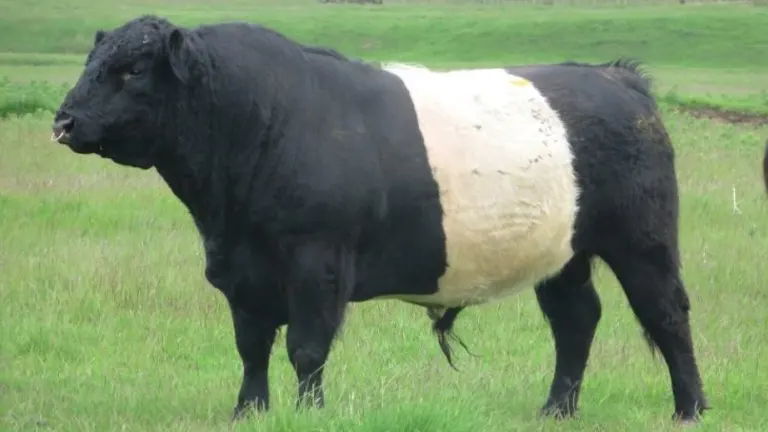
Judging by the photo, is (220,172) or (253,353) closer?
(220,172)

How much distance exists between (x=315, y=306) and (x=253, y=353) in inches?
27.9

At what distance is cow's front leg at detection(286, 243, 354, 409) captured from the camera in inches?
242

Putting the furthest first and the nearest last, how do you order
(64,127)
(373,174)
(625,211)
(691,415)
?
(691,415) → (625,211) → (373,174) → (64,127)

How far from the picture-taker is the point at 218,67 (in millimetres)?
6277

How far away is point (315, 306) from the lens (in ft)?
20.3

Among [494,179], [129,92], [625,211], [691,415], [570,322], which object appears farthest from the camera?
[570,322]

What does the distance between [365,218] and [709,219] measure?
26.6ft

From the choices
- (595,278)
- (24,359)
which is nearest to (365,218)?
(24,359)

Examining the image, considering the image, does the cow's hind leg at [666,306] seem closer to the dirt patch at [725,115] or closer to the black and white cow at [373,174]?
the black and white cow at [373,174]

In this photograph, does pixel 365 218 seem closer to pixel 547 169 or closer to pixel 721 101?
pixel 547 169

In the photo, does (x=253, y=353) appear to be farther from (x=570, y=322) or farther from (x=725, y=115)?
(x=725, y=115)

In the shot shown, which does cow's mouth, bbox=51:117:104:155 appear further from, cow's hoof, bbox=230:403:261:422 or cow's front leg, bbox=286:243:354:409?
cow's hoof, bbox=230:403:261:422

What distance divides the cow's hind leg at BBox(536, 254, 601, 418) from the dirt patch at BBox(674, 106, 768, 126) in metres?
20.9

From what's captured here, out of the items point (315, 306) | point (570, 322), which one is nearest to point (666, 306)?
point (570, 322)
